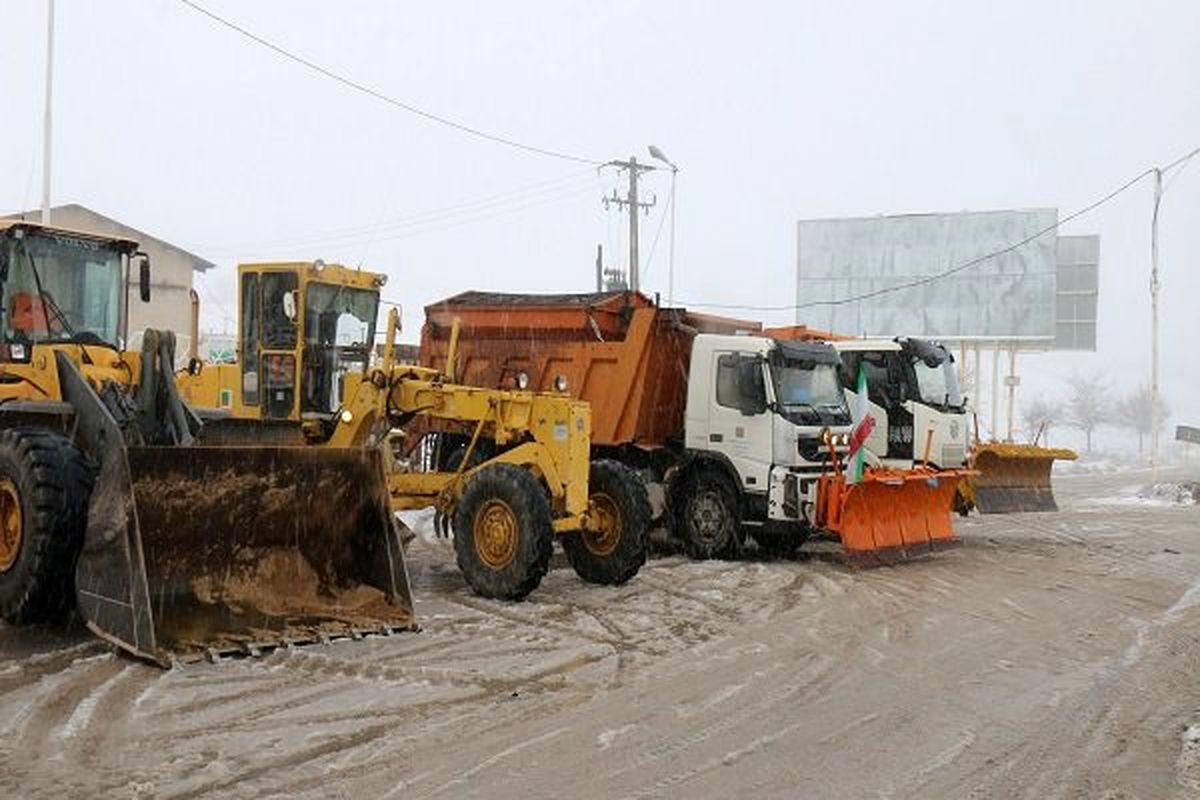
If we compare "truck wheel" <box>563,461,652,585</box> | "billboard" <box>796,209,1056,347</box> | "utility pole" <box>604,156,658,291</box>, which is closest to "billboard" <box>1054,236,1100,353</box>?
"billboard" <box>796,209,1056,347</box>

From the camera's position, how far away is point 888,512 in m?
13.2

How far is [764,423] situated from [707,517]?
4.22ft

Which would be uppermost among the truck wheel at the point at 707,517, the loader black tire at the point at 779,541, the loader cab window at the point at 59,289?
the loader cab window at the point at 59,289

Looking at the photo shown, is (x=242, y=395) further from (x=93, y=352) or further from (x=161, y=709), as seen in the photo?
(x=161, y=709)

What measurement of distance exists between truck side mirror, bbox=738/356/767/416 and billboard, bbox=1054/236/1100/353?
1291 inches

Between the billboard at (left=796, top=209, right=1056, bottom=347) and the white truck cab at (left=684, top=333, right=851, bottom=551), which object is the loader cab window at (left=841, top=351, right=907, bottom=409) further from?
the billboard at (left=796, top=209, right=1056, bottom=347)

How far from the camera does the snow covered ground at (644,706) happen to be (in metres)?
5.06

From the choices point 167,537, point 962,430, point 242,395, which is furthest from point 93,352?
point 962,430

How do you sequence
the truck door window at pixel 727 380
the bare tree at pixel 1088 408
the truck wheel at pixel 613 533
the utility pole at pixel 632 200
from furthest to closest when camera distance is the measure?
the bare tree at pixel 1088 408 < the utility pole at pixel 632 200 < the truck door window at pixel 727 380 < the truck wheel at pixel 613 533

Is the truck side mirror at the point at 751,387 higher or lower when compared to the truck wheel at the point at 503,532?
higher

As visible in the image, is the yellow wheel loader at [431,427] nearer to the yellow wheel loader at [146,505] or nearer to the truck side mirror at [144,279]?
the yellow wheel loader at [146,505]

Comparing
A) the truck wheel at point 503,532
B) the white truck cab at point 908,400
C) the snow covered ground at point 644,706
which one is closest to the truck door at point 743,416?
the white truck cab at point 908,400

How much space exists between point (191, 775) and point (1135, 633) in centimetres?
721

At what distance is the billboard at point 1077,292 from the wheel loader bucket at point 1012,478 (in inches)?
1083
